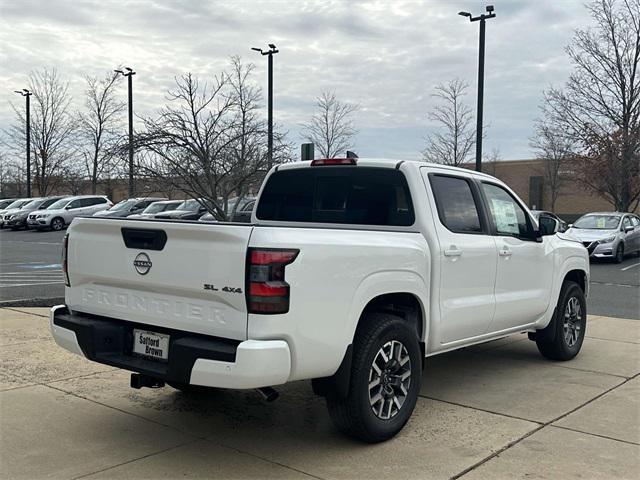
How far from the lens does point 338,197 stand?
555 cm

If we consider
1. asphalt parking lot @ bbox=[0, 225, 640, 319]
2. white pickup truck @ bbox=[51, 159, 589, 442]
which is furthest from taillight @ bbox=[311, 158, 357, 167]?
asphalt parking lot @ bbox=[0, 225, 640, 319]

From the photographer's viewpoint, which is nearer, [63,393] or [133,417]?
[133,417]

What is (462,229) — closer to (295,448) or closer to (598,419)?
(598,419)

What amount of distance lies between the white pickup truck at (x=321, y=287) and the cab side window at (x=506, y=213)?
0.07ft

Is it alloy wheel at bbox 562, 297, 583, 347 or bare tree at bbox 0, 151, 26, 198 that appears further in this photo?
bare tree at bbox 0, 151, 26, 198

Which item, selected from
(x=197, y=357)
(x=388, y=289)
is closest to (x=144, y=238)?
(x=197, y=357)

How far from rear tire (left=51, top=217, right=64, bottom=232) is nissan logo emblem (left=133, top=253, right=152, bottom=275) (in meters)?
30.8

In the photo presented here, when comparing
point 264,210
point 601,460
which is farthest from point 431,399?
point 264,210

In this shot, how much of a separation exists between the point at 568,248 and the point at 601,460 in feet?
9.89

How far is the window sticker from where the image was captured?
5949mm

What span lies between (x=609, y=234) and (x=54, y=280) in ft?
48.5

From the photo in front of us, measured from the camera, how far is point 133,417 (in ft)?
16.6

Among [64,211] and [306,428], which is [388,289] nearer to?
[306,428]

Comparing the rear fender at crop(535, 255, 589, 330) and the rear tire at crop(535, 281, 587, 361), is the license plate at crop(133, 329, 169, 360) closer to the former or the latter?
the rear fender at crop(535, 255, 589, 330)
